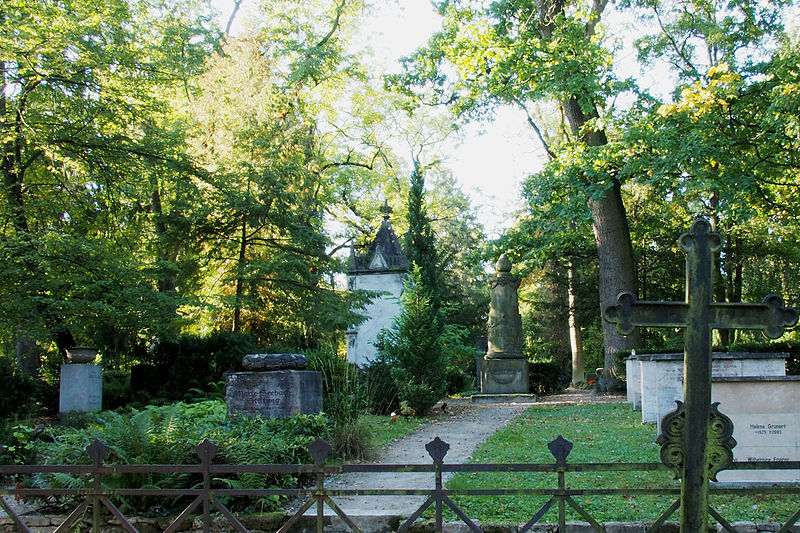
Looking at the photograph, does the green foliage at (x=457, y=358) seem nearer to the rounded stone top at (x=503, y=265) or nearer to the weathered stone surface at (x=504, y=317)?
the weathered stone surface at (x=504, y=317)

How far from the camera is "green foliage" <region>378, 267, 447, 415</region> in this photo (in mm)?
15023

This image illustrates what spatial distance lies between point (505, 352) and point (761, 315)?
17.3 m

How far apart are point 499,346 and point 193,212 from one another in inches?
401

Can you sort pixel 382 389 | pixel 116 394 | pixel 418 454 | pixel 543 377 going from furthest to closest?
pixel 543 377
pixel 116 394
pixel 382 389
pixel 418 454

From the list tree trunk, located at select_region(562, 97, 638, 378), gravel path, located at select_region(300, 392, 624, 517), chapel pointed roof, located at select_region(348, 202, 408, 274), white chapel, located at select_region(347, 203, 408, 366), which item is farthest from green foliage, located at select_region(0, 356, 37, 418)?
tree trunk, located at select_region(562, 97, 638, 378)

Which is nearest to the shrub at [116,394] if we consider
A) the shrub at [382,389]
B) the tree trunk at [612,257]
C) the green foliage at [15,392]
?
the green foliage at [15,392]

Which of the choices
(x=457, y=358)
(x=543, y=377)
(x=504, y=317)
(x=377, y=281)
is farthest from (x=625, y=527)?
(x=377, y=281)

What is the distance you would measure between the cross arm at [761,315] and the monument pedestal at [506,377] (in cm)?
1721

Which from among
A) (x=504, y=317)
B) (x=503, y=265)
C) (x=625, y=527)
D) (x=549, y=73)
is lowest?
(x=625, y=527)

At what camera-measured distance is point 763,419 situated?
278 inches

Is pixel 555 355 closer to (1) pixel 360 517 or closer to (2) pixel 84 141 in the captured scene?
(2) pixel 84 141

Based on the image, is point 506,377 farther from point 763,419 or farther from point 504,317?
point 763,419

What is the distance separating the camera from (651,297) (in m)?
28.0

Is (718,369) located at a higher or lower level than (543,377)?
higher
